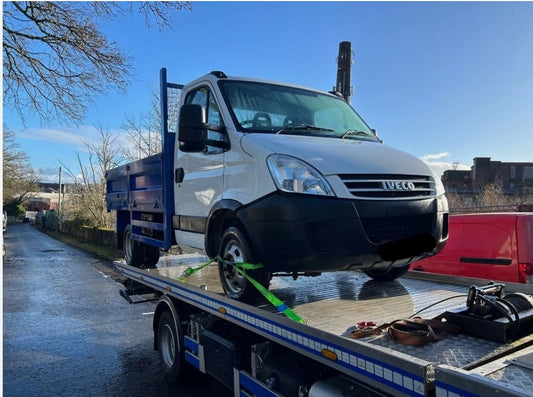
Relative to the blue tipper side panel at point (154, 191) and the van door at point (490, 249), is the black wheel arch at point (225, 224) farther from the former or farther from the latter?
the van door at point (490, 249)

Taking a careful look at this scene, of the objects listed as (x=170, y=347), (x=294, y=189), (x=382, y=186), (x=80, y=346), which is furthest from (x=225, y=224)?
(x=80, y=346)

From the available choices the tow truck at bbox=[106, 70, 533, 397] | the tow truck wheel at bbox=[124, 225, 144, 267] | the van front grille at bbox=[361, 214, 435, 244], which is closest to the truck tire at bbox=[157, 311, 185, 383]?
the tow truck at bbox=[106, 70, 533, 397]

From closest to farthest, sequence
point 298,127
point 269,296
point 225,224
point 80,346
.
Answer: point 269,296
point 298,127
point 225,224
point 80,346

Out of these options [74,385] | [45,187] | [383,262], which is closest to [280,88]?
[383,262]

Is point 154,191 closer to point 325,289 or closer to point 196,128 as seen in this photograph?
point 196,128

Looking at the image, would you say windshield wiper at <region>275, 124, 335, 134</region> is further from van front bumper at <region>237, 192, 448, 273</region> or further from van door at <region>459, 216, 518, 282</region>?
van door at <region>459, 216, 518, 282</region>

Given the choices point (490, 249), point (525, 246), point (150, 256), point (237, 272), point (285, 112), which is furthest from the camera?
point (150, 256)

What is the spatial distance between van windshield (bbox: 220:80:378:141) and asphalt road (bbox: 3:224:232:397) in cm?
311

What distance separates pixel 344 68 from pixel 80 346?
37.9 feet

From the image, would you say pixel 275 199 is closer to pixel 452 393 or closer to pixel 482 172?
pixel 452 393

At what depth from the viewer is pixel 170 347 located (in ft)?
17.5

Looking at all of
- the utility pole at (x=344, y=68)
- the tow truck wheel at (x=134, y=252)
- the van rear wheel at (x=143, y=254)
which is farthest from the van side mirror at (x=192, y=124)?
the utility pole at (x=344, y=68)

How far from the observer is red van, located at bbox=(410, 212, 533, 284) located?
505cm

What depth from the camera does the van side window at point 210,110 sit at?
403cm
